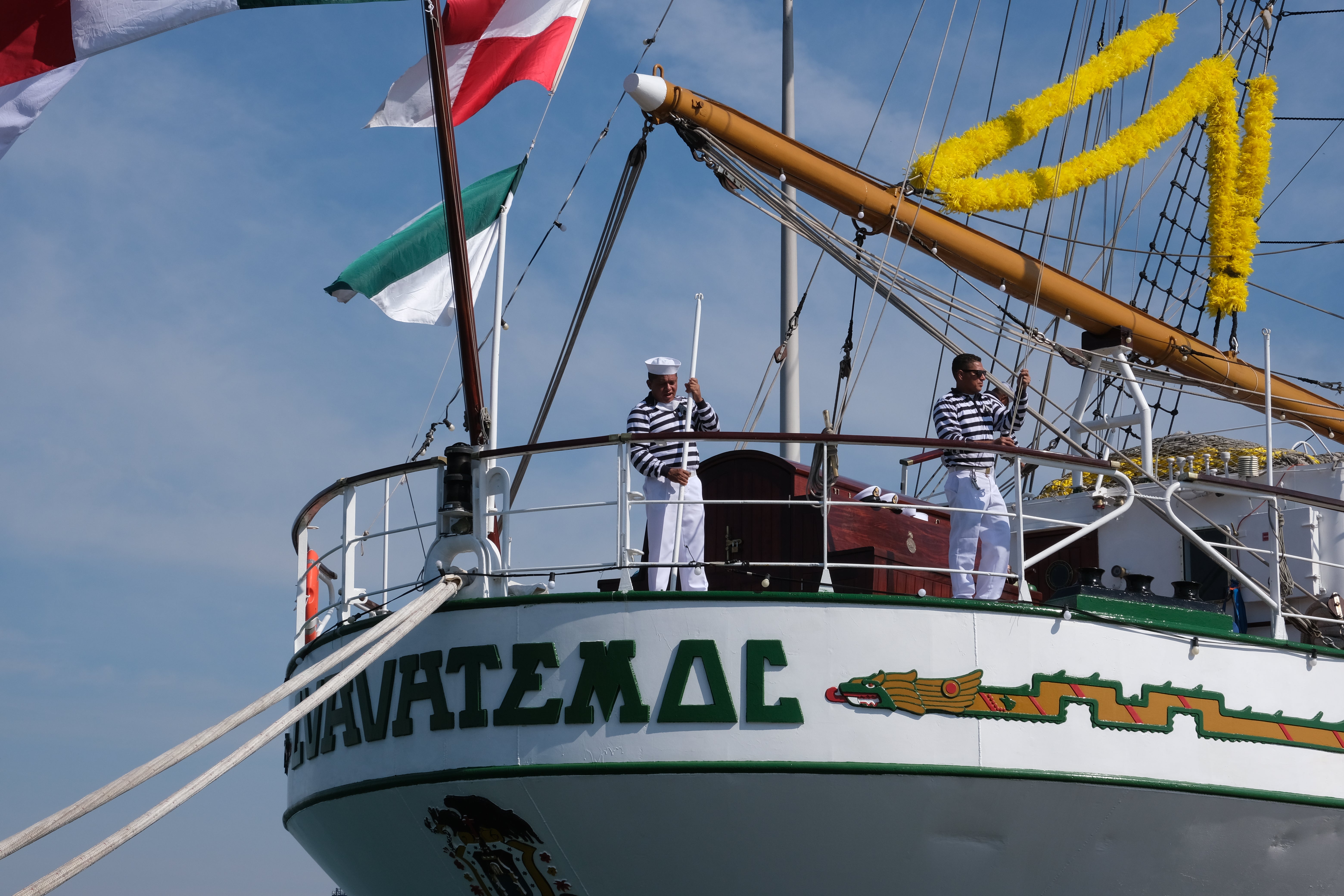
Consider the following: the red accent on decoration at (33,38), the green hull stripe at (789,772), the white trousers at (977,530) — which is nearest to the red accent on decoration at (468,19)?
the red accent on decoration at (33,38)

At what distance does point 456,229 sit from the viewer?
977 cm

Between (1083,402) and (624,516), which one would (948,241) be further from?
(624,516)

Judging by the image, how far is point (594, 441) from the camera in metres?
9.16

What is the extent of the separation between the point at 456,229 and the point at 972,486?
3862 millimetres

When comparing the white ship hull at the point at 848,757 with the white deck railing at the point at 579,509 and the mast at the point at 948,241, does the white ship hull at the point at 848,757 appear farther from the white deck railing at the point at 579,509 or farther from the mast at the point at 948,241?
the mast at the point at 948,241

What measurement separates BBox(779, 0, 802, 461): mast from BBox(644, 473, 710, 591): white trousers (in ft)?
13.7

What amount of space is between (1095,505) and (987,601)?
4.52 m

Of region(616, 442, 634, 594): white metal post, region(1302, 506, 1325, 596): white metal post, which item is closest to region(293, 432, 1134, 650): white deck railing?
region(616, 442, 634, 594): white metal post

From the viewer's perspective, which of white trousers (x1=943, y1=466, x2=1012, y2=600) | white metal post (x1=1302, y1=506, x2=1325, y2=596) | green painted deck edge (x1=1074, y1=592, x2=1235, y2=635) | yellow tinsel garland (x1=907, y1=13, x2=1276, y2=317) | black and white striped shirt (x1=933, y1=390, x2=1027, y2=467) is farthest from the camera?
yellow tinsel garland (x1=907, y1=13, x2=1276, y2=317)

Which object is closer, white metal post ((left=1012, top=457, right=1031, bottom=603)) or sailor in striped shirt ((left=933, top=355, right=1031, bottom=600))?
white metal post ((left=1012, top=457, right=1031, bottom=603))

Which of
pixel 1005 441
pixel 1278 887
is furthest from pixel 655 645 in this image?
pixel 1278 887

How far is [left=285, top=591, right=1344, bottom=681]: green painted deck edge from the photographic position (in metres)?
8.47

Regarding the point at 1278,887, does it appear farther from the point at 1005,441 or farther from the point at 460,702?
the point at 460,702

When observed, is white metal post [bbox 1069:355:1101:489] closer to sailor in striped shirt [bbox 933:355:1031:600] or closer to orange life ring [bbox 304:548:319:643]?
sailor in striped shirt [bbox 933:355:1031:600]
